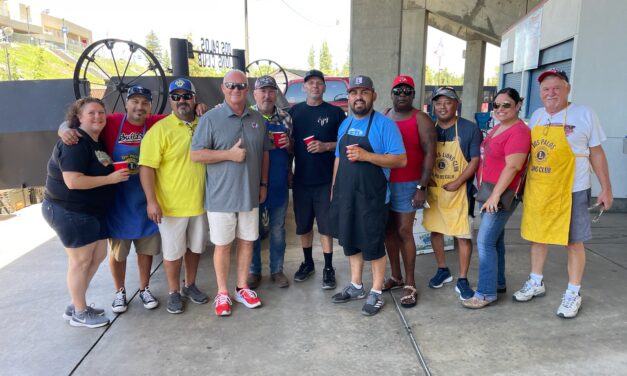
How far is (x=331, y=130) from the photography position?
3.79 meters

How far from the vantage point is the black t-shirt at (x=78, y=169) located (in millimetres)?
2939

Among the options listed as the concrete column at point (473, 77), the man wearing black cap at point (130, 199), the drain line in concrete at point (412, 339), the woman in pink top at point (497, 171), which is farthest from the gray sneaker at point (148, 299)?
the concrete column at point (473, 77)

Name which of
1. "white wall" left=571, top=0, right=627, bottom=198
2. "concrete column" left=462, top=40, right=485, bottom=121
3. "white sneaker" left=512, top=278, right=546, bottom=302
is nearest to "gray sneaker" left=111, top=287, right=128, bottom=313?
"white sneaker" left=512, top=278, right=546, bottom=302

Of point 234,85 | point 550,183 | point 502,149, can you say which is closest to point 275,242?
point 234,85

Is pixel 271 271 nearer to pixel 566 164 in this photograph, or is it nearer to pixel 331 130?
pixel 331 130

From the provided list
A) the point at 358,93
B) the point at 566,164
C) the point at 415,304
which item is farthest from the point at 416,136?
the point at 415,304

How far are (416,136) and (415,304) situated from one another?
53.5 inches

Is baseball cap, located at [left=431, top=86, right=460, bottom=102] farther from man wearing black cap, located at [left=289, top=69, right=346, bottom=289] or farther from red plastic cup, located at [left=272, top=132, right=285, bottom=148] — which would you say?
red plastic cup, located at [left=272, top=132, right=285, bottom=148]

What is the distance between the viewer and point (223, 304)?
3461mm

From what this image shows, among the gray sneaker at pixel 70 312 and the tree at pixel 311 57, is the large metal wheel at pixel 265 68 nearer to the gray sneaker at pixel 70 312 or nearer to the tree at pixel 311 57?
the gray sneaker at pixel 70 312

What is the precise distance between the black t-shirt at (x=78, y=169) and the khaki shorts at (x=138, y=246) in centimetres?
41

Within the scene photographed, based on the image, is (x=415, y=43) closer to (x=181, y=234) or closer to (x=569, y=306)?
(x=569, y=306)

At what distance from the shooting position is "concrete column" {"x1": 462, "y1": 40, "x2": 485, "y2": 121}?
22328 millimetres

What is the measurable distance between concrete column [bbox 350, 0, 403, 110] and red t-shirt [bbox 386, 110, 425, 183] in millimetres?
6131
